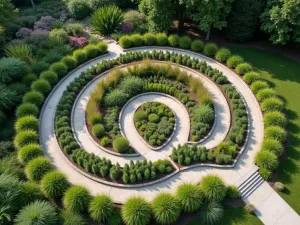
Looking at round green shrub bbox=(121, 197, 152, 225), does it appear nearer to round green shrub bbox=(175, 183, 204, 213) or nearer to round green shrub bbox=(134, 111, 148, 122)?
round green shrub bbox=(175, 183, 204, 213)

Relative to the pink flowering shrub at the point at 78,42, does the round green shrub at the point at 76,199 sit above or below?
below

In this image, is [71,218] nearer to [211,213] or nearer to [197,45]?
[211,213]

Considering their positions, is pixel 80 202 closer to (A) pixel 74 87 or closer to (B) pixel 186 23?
(A) pixel 74 87

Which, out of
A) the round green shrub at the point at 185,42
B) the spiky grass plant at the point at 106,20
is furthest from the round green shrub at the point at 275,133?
the spiky grass plant at the point at 106,20

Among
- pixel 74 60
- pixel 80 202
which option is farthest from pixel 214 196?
pixel 74 60

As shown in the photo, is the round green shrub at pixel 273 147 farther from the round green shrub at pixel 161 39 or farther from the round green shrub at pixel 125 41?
the round green shrub at pixel 125 41

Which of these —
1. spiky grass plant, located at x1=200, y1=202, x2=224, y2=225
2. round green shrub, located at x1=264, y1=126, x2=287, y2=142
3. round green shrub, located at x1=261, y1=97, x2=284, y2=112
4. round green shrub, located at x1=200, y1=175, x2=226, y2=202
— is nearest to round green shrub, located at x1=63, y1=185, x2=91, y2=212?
spiky grass plant, located at x1=200, y1=202, x2=224, y2=225

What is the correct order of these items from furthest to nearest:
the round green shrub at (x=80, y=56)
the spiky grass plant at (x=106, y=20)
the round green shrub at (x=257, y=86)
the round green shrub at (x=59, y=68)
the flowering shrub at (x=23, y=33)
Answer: the spiky grass plant at (x=106, y=20)
the flowering shrub at (x=23, y=33)
the round green shrub at (x=80, y=56)
the round green shrub at (x=59, y=68)
the round green shrub at (x=257, y=86)

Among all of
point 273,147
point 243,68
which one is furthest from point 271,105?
point 243,68
